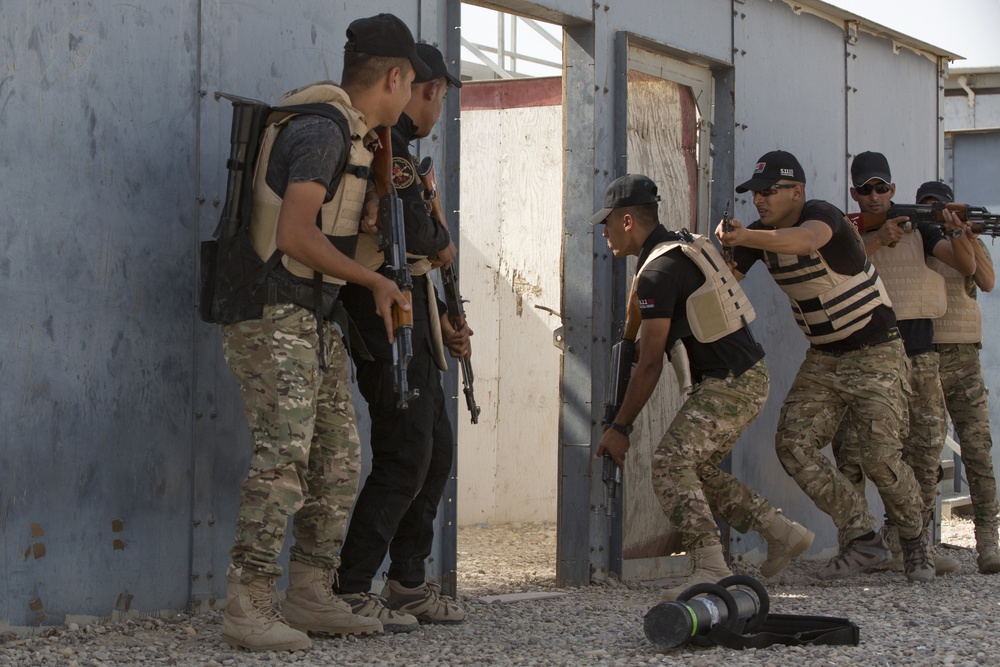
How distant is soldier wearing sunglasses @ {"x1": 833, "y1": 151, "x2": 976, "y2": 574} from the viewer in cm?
646

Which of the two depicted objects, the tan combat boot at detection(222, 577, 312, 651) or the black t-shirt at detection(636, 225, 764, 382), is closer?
the tan combat boot at detection(222, 577, 312, 651)

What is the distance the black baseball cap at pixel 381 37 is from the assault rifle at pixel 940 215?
11.1 ft

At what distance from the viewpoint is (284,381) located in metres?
3.65

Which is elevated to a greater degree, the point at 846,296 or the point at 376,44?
the point at 376,44

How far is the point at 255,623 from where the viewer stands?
11.9 feet

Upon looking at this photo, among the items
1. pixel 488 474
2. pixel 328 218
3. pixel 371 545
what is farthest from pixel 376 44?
pixel 488 474

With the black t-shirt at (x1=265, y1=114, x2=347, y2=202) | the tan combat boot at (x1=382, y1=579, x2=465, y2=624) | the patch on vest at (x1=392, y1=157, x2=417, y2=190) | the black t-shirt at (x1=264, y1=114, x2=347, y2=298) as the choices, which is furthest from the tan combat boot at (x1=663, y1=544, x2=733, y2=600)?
the black t-shirt at (x1=265, y1=114, x2=347, y2=202)

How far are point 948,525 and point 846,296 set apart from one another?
13.7 feet

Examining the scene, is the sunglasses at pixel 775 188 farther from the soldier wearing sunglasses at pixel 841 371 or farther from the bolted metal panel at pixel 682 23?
the bolted metal panel at pixel 682 23

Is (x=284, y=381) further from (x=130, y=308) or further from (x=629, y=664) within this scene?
(x=629, y=664)

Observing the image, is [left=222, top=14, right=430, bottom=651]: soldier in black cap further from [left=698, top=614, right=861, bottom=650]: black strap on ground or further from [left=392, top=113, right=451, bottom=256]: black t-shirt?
[left=698, top=614, right=861, bottom=650]: black strap on ground

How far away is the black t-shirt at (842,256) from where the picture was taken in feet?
18.5

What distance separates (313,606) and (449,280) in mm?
1318

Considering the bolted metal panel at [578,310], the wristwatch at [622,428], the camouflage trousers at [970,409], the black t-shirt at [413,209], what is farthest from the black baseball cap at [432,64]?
the camouflage trousers at [970,409]
